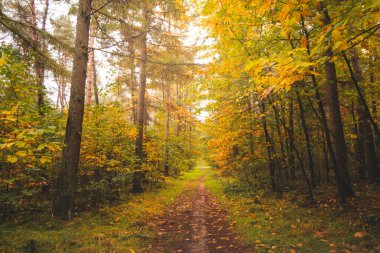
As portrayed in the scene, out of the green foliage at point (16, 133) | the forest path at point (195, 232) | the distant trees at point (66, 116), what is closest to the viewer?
the green foliage at point (16, 133)

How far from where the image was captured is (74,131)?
21.7ft

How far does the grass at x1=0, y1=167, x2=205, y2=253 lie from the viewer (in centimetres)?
459

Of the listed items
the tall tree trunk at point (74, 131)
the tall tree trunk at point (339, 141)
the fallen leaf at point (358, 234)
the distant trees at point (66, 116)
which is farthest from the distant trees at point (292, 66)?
the tall tree trunk at point (74, 131)

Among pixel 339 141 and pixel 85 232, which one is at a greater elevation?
pixel 339 141

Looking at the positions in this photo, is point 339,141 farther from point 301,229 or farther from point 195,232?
point 195,232

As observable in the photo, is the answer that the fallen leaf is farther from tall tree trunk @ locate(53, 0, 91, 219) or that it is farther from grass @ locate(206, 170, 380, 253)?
tall tree trunk @ locate(53, 0, 91, 219)

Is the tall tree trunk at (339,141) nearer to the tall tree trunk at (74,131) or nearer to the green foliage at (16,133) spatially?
the green foliage at (16,133)

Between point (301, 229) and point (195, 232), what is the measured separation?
2.83 metres

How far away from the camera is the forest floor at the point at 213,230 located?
180 inches

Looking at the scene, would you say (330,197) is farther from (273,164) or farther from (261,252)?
(261,252)

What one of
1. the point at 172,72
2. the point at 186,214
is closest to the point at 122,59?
the point at 172,72

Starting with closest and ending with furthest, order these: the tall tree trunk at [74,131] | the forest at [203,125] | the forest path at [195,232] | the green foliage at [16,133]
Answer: the forest at [203,125] → the green foliage at [16,133] → the forest path at [195,232] → the tall tree trunk at [74,131]

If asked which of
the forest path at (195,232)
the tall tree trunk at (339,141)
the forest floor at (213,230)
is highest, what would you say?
the tall tree trunk at (339,141)

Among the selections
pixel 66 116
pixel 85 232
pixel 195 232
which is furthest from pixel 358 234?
pixel 66 116
